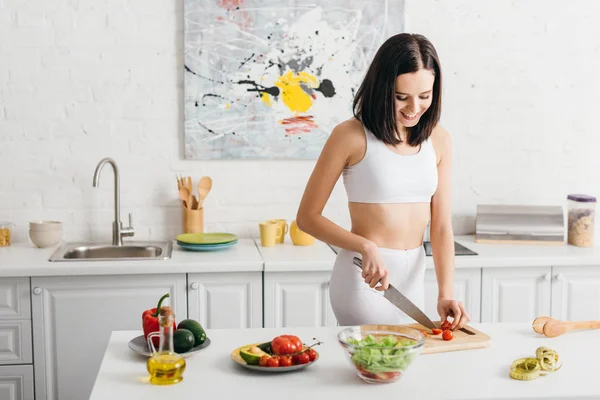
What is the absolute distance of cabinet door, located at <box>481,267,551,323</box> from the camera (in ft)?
11.6

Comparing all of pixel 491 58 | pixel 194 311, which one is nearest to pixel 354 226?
pixel 194 311

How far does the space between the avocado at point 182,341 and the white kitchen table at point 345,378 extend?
3 centimetres

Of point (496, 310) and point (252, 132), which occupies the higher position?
point (252, 132)

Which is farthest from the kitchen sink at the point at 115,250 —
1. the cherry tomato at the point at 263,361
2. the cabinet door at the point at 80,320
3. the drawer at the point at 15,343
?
the cherry tomato at the point at 263,361

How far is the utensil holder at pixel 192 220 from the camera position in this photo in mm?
3752

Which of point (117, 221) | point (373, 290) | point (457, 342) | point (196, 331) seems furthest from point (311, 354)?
point (117, 221)

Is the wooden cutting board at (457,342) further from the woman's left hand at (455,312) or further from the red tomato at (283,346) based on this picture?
the red tomato at (283,346)

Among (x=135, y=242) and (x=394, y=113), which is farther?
(x=135, y=242)

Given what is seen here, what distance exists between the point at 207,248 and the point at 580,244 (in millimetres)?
1807

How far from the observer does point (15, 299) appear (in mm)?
3229

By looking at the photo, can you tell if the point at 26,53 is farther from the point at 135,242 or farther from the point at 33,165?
the point at 135,242

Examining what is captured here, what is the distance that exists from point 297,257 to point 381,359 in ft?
5.42

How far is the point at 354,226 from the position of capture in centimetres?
255

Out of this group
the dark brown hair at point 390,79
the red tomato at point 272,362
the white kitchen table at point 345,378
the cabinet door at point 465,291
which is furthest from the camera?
the cabinet door at point 465,291
